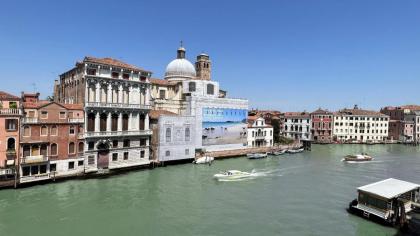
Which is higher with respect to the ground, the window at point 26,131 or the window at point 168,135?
the window at point 26,131

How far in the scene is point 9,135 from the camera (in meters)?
26.0

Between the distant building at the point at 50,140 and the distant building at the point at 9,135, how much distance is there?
0.51m

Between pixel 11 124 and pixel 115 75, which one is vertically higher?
pixel 115 75

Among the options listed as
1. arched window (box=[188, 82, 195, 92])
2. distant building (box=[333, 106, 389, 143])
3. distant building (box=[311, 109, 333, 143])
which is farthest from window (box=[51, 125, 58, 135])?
distant building (box=[333, 106, 389, 143])

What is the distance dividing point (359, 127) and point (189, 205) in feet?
225

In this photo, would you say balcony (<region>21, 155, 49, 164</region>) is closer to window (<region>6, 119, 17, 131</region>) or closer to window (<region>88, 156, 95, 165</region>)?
window (<region>6, 119, 17, 131</region>)

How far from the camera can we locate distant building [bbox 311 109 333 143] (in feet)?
249

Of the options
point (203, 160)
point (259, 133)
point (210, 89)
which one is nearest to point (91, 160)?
point (203, 160)

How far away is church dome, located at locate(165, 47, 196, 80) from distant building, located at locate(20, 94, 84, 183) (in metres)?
27.3

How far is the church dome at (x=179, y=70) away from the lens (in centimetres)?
5688

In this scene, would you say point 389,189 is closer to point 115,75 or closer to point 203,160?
point 203,160

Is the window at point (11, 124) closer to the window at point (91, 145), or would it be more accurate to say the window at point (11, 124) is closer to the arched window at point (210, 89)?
the window at point (91, 145)

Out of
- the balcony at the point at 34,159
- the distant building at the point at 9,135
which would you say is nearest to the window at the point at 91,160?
the balcony at the point at 34,159

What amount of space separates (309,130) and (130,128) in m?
53.7
